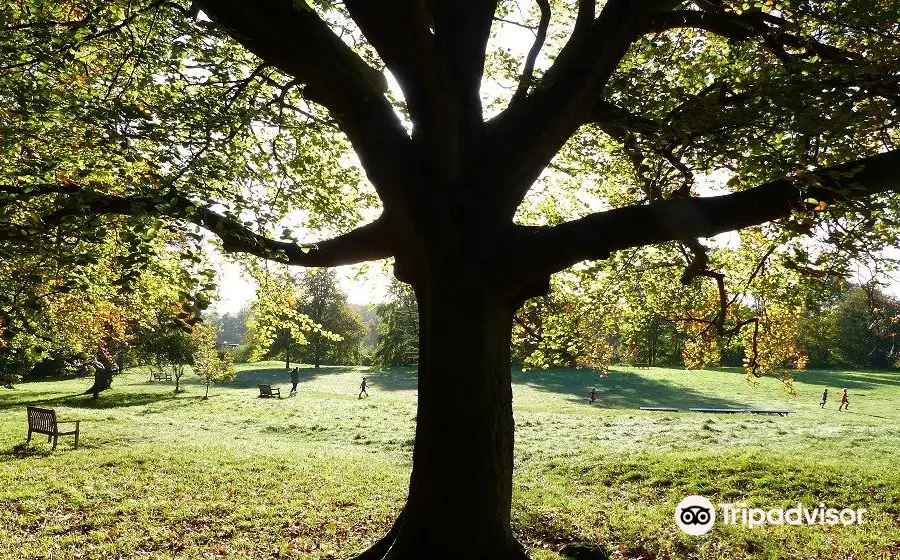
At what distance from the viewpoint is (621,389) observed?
38.0 metres

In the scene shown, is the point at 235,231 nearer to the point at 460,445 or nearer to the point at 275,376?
the point at 460,445

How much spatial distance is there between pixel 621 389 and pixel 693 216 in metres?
35.6

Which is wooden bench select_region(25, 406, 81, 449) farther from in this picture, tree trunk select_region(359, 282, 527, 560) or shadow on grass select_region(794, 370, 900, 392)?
shadow on grass select_region(794, 370, 900, 392)

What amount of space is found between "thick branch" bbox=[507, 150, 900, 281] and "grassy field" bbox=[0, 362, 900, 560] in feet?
13.7

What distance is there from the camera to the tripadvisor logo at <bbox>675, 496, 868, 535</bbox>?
7.96m

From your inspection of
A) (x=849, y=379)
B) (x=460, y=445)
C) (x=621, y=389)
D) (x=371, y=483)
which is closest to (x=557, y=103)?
(x=460, y=445)

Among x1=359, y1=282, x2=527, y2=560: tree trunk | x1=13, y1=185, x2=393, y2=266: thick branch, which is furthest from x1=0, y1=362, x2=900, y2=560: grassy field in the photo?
x1=13, y1=185, x2=393, y2=266: thick branch

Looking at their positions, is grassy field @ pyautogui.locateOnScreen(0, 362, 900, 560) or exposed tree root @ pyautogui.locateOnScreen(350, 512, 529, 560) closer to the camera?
exposed tree root @ pyautogui.locateOnScreen(350, 512, 529, 560)

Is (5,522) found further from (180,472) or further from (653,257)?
(653,257)

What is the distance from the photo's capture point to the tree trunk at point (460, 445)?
191 inches

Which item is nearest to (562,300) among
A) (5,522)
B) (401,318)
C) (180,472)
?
(180,472)

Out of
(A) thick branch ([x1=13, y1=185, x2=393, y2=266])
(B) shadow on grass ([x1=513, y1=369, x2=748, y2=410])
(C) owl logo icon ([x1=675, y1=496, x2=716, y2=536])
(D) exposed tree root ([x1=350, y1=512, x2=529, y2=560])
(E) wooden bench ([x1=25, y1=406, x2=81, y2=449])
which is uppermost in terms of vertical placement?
(A) thick branch ([x1=13, y1=185, x2=393, y2=266])

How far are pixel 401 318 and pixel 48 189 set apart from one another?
4979 centimetres

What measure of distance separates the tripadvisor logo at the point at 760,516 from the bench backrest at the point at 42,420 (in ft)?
46.6
